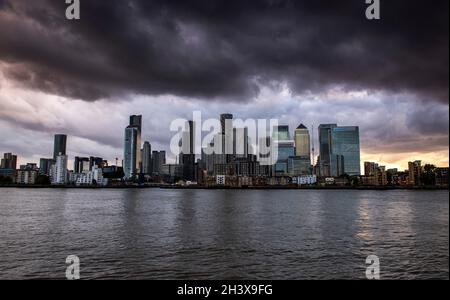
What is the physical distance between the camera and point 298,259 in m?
26.6

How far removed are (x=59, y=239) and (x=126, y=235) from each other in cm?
676

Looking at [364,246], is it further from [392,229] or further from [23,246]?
[23,246]

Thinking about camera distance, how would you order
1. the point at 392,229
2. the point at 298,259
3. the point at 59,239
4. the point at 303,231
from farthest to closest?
the point at 392,229
the point at 303,231
the point at 59,239
the point at 298,259

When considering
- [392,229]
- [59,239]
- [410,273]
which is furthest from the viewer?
[392,229]
